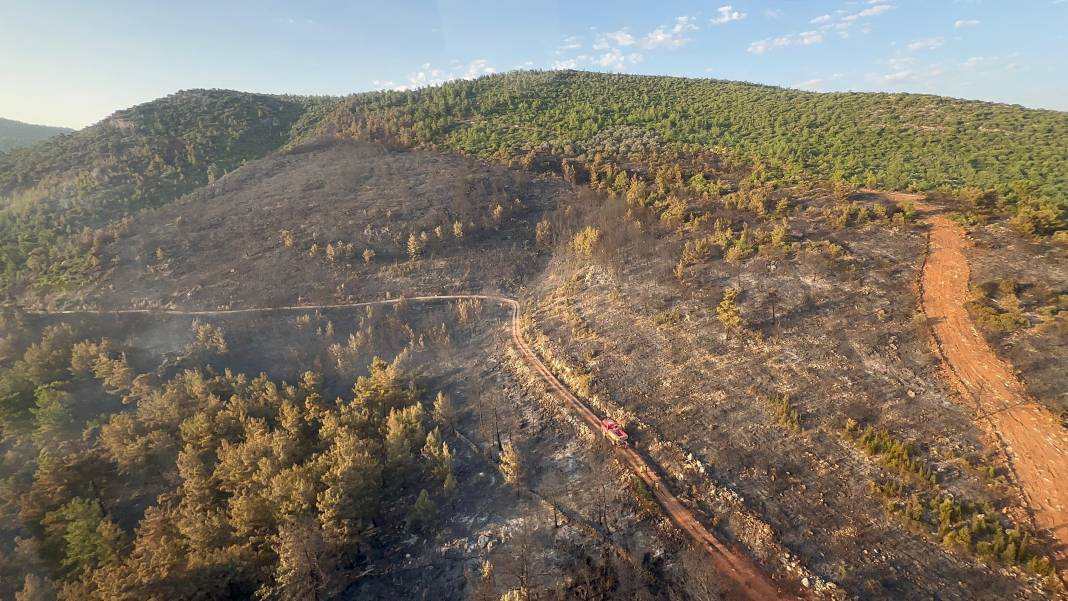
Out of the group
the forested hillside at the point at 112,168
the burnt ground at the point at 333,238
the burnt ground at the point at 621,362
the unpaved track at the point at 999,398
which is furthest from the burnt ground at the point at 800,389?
the forested hillside at the point at 112,168

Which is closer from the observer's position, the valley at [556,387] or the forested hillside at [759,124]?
the valley at [556,387]

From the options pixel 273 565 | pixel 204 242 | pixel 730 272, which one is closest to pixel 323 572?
pixel 273 565

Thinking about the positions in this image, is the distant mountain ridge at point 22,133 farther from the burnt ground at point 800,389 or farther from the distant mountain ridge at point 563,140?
the burnt ground at point 800,389

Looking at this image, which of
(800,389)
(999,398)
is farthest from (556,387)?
(999,398)

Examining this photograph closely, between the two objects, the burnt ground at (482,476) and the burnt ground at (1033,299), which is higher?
the burnt ground at (1033,299)

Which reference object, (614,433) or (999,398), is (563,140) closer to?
(614,433)
